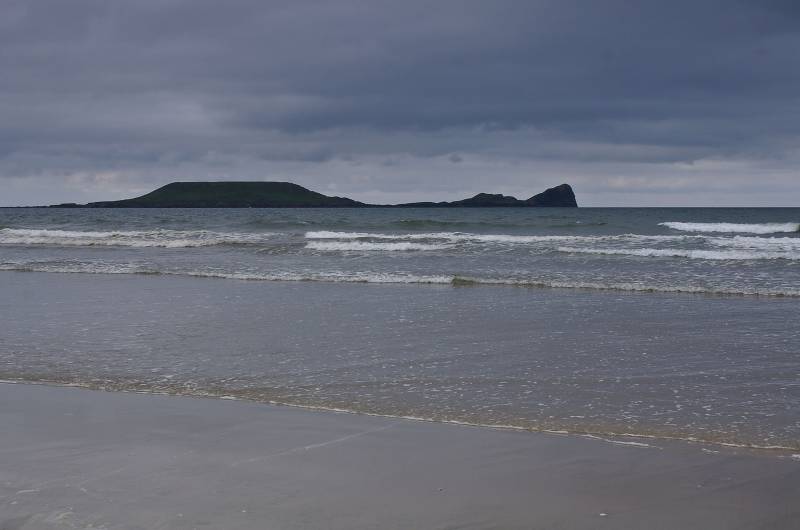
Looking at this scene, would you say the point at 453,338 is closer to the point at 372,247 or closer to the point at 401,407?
the point at 401,407

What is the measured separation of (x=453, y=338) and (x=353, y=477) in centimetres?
553

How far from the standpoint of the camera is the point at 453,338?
419 inches

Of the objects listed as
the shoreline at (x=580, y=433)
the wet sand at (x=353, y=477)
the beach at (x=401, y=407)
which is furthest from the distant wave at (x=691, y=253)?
the wet sand at (x=353, y=477)

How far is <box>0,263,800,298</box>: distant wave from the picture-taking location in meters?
16.1

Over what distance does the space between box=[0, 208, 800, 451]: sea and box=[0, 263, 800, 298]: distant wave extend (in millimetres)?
67

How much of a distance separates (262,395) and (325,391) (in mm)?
619

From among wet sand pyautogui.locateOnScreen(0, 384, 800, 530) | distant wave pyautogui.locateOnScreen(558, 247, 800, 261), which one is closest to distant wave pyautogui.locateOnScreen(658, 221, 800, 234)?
distant wave pyautogui.locateOnScreen(558, 247, 800, 261)

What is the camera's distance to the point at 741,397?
7383 millimetres

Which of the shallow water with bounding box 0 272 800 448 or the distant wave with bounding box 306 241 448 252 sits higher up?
the distant wave with bounding box 306 241 448 252

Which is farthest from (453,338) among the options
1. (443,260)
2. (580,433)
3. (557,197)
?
(557,197)

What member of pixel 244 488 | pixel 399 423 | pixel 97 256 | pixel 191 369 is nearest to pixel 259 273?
pixel 97 256

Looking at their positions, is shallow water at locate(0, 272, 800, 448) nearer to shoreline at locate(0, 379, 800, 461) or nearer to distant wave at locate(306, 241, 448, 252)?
shoreline at locate(0, 379, 800, 461)

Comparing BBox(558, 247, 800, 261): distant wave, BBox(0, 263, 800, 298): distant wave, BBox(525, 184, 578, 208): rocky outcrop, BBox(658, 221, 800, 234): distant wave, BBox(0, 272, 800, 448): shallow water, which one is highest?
BBox(525, 184, 578, 208): rocky outcrop

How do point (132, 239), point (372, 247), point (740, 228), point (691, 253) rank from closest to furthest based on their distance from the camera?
point (691, 253)
point (372, 247)
point (132, 239)
point (740, 228)
